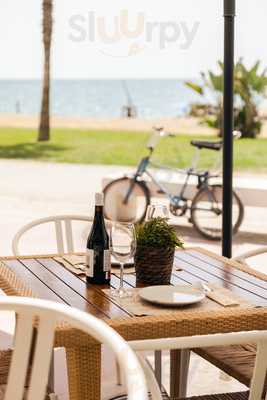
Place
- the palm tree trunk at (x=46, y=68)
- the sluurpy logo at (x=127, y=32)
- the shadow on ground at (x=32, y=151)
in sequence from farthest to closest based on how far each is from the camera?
the sluurpy logo at (x=127, y=32)
the shadow on ground at (x=32, y=151)
the palm tree trunk at (x=46, y=68)

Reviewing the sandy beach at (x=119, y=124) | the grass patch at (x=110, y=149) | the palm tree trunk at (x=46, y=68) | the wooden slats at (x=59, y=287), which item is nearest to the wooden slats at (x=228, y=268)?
the wooden slats at (x=59, y=287)

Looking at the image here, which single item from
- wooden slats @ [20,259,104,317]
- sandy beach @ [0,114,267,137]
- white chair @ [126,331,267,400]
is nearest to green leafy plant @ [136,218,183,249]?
wooden slats @ [20,259,104,317]

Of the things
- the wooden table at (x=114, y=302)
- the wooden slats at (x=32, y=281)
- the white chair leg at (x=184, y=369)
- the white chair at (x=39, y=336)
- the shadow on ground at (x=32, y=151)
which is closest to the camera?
the white chair at (x=39, y=336)

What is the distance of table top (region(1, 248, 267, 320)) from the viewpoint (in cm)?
202

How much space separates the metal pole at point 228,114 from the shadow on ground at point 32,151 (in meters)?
14.6

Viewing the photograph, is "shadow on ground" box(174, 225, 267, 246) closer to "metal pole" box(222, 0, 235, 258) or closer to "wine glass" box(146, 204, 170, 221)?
"metal pole" box(222, 0, 235, 258)

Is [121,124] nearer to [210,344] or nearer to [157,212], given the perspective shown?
[157,212]

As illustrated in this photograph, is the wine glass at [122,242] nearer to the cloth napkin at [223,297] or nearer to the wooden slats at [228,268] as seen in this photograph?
the cloth napkin at [223,297]

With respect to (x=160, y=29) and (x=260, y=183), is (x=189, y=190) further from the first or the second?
(x=160, y=29)

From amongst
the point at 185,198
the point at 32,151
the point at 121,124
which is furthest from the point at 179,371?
the point at 121,124

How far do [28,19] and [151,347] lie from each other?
41444 mm

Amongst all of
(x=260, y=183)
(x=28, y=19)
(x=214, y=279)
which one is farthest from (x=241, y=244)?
(x=28, y=19)

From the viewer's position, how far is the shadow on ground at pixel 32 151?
18.3m

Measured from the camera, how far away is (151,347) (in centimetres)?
165
